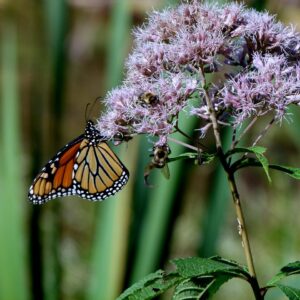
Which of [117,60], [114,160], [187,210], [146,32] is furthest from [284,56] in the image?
[187,210]

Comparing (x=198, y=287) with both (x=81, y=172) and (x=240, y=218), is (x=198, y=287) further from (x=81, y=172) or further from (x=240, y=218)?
(x=81, y=172)

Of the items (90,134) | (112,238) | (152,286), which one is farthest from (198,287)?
(112,238)

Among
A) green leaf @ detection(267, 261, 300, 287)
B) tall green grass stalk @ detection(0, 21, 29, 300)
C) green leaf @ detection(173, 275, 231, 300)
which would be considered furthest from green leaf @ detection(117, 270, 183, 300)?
Result: tall green grass stalk @ detection(0, 21, 29, 300)

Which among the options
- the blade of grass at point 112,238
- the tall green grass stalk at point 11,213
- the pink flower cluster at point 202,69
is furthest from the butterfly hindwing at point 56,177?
the tall green grass stalk at point 11,213

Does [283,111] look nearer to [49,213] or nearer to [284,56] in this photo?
[284,56]

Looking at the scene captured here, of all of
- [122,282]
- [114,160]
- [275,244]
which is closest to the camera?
[114,160]

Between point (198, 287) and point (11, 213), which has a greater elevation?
point (11, 213)
